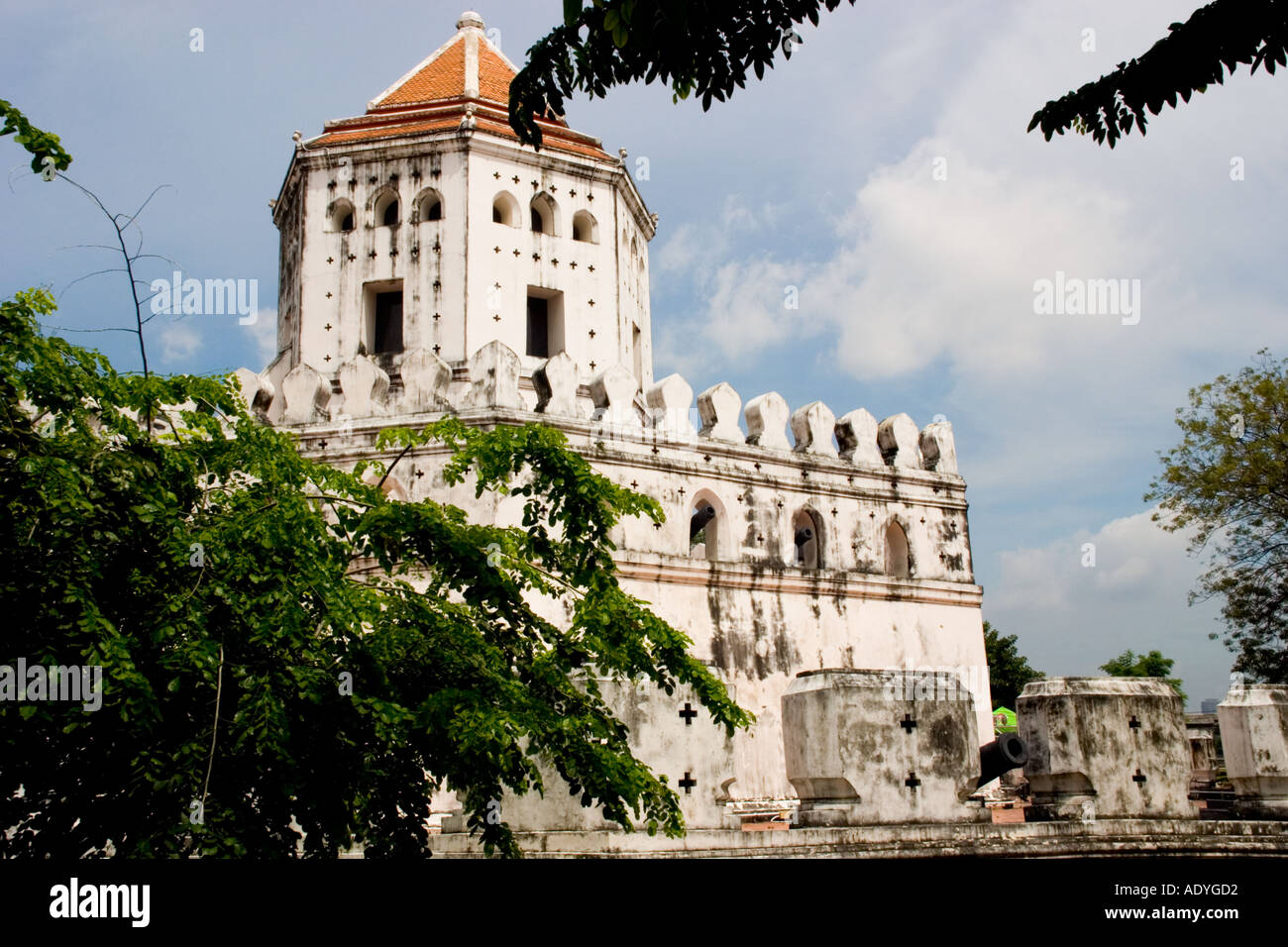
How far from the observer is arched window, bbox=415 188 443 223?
19453mm

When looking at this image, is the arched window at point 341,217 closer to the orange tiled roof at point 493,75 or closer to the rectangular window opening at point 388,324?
the rectangular window opening at point 388,324

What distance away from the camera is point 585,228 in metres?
20.6

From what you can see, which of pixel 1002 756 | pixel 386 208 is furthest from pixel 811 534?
pixel 1002 756

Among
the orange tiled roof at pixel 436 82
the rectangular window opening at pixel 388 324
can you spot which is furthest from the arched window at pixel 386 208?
the orange tiled roof at pixel 436 82

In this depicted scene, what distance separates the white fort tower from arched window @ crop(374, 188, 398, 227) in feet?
0.12

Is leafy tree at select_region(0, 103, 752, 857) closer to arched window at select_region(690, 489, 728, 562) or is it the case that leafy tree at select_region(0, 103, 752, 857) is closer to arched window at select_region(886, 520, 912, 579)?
arched window at select_region(690, 489, 728, 562)

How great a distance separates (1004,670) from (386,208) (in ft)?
93.3

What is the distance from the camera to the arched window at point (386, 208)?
19.7 meters

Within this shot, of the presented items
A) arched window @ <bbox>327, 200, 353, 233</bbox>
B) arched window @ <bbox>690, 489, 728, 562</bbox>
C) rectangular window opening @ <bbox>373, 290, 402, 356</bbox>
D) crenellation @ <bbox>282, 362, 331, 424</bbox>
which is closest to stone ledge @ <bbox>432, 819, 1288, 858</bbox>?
arched window @ <bbox>690, 489, 728, 562</bbox>
